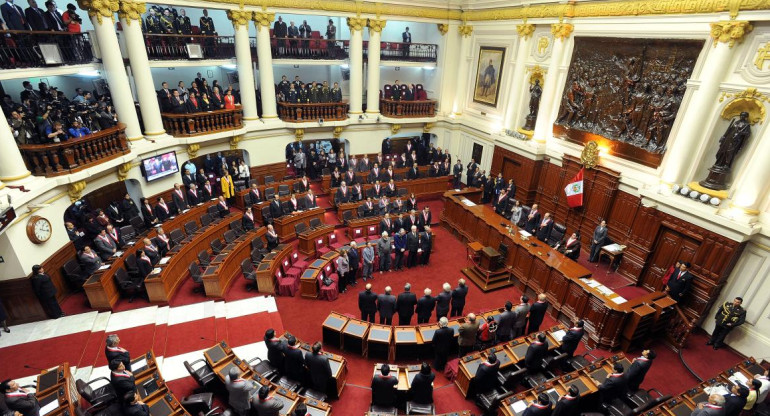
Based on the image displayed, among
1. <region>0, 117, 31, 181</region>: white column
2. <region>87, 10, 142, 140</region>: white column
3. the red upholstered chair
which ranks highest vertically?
<region>87, 10, 142, 140</region>: white column

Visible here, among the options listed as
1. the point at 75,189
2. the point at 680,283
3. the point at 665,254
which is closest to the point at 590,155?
the point at 665,254

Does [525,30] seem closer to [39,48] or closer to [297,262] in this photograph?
[297,262]

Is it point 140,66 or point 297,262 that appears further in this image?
point 140,66

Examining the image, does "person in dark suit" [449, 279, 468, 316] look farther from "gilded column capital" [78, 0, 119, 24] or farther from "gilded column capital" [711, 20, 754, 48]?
"gilded column capital" [78, 0, 119, 24]

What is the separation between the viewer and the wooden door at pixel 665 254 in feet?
35.6

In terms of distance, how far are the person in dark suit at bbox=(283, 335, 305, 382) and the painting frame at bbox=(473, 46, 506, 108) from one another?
15417 millimetres

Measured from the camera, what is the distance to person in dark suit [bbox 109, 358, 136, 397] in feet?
20.0

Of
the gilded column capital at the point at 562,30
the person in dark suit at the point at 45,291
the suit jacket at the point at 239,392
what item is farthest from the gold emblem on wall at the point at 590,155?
the person in dark suit at the point at 45,291

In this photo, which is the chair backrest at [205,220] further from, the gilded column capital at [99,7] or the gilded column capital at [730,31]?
the gilded column capital at [730,31]

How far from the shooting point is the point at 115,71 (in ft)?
39.9

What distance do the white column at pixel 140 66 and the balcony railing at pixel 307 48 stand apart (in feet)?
19.3

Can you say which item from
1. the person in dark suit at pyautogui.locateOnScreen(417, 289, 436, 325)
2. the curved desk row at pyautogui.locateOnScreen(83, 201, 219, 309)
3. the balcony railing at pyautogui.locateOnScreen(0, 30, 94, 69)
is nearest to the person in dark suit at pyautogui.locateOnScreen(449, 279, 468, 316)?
the person in dark suit at pyautogui.locateOnScreen(417, 289, 436, 325)

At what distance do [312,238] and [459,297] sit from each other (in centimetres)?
577

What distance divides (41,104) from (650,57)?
1864 cm
